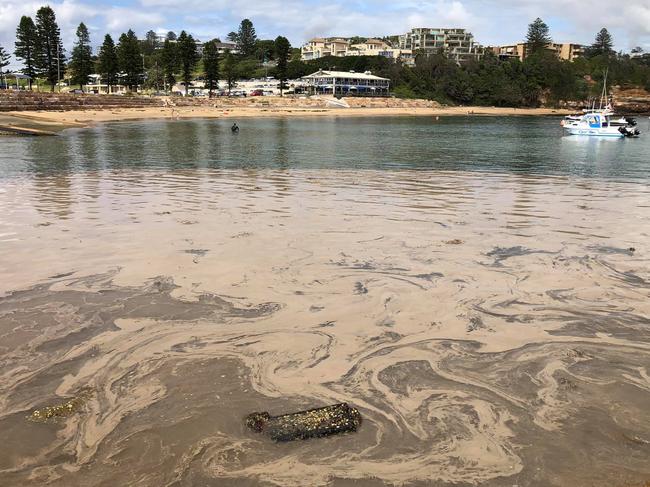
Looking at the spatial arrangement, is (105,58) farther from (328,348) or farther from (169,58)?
(328,348)

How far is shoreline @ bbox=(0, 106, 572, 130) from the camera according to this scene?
63.7 m

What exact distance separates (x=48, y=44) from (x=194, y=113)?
1435 inches

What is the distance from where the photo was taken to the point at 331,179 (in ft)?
77.1

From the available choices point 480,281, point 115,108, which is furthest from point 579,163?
point 115,108

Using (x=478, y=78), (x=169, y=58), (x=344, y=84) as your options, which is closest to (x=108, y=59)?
(x=169, y=58)

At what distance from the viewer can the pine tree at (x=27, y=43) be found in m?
107

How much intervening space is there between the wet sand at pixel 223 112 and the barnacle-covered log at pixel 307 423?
65.9 m

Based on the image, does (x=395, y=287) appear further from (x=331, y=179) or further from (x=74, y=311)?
(x=331, y=179)

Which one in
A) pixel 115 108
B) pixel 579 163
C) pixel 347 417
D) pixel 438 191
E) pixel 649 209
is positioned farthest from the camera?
pixel 115 108

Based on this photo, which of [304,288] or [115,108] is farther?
[115,108]

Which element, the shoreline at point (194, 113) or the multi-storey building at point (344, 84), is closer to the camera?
the shoreline at point (194, 113)

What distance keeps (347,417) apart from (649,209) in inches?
612

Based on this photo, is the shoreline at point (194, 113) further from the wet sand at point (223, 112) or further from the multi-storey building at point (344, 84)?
the multi-storey building at point (344, 84)

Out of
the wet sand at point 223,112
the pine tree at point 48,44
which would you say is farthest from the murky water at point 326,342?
the pine tree at point 48,44
